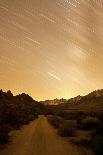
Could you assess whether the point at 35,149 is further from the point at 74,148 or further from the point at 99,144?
the point at 99,144

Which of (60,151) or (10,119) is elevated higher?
(10,119)

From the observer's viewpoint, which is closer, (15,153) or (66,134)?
(15,153)

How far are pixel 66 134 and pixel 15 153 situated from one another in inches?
363

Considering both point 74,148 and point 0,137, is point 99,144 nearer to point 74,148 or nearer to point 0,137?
point 74,148

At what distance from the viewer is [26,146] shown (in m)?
16.5

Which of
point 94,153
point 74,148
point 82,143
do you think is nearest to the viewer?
point 94,153

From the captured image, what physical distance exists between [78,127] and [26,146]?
11.9 m

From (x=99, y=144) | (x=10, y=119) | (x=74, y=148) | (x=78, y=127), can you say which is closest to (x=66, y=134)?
(x=78, y=127)

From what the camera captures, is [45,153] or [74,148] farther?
[74,148]

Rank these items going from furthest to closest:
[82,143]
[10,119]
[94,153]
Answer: [10,119], [82,143], [94,153]

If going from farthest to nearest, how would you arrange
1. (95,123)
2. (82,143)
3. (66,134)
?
(95,123) < (66,134) < (82,143)

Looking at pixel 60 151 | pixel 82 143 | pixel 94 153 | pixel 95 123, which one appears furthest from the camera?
pixel 95 123

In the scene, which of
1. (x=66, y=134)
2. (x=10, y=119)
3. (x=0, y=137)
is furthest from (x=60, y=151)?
(x=10, y=119)

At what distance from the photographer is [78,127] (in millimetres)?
27625
